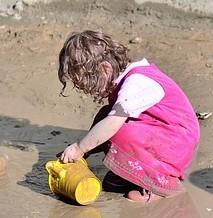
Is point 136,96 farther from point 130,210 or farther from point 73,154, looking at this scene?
point 130,210

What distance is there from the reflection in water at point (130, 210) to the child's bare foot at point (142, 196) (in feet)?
0.07

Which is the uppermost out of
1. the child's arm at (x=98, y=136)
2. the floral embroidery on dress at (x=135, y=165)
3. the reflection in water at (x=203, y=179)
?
the child's arm at (x=98, y=136)

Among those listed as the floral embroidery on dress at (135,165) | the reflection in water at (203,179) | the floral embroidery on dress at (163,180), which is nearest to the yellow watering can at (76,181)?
the floral embroidery on dress at (135,165)

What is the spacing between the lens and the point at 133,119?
3.73m

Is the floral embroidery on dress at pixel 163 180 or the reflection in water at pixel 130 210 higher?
the floral embroidery on dress at pixel 163 180

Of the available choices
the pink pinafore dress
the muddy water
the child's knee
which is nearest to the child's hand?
the pink pinafore dress

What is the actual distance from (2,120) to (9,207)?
49.0 inches

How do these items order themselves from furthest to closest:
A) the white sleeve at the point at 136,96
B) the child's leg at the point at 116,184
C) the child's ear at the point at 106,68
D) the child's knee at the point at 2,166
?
1. the child's knee at the point at 2,166
2. the child's leg at the point at 116,184
3. the child's ear at the point at 106,68
4. the white sleeve at the point at 136,96

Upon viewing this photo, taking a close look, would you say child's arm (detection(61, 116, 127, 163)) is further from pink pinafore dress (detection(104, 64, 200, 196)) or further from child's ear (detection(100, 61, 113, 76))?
child's ear (detection(100, 61, 113, 76))

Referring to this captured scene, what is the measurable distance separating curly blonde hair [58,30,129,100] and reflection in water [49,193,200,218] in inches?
21.6

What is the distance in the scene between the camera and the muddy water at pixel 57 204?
3693mm

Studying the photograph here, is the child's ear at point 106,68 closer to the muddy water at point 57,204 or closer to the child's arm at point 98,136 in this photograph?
the child's arm at point 98,136

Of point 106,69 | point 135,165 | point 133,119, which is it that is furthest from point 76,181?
point 106,69

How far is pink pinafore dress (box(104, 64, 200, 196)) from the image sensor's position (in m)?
3.71
